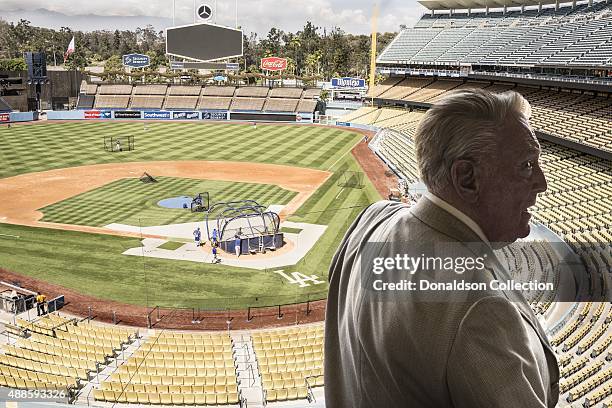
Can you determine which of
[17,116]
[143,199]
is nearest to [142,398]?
[143,199]

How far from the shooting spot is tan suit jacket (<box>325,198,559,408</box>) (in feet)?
4.46

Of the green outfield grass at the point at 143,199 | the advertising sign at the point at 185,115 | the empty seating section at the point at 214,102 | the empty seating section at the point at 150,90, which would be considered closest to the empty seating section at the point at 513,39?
the empty seating section at the point at 214,102

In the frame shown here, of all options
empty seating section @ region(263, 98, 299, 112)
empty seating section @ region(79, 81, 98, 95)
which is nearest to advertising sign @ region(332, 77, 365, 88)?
empty seating section @ region(263, 98, 299, 112)

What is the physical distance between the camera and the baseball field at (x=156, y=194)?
19.9 metres

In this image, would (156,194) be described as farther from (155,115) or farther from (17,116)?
(17,116)

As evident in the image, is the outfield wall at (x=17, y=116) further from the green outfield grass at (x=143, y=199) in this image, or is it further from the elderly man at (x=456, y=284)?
the elderly man at (x=456, y=284)

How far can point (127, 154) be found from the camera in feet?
147

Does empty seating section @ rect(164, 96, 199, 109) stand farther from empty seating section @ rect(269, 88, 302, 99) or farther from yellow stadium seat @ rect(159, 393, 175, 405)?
yellow stadium seat @ rect(159, 393, 175, 405)

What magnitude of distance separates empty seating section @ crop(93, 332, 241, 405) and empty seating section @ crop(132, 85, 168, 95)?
196 ft

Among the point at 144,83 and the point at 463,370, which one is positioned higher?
the point at 144,83

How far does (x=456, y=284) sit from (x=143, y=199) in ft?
102

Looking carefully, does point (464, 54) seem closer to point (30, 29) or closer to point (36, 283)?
point (36, 283)

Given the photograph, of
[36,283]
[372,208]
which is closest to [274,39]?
[36,283]

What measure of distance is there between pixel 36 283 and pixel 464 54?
159 ft
